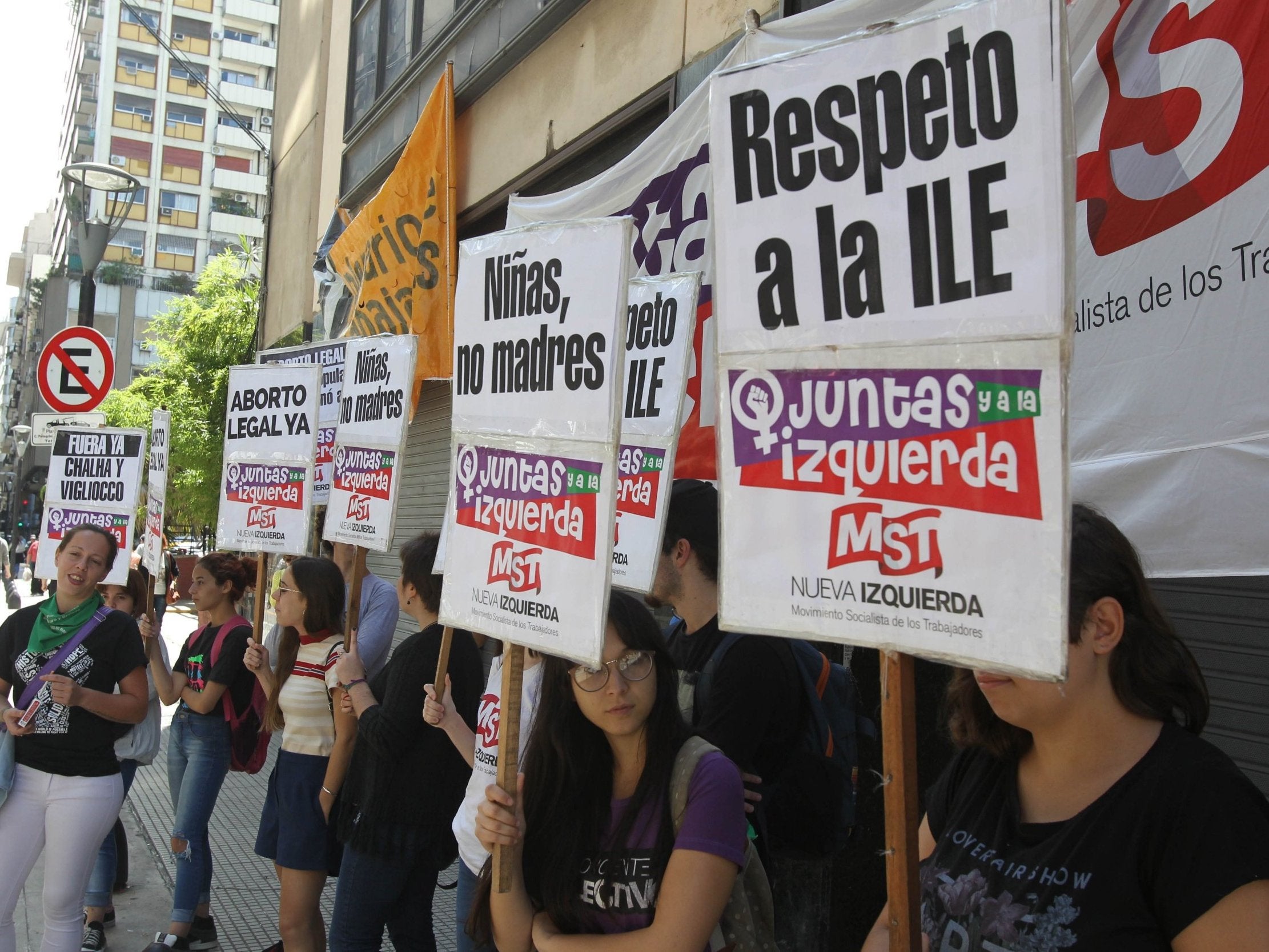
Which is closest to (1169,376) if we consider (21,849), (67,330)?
(21,849)

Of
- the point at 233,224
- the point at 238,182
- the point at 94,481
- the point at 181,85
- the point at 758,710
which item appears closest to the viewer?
the point at 758,710

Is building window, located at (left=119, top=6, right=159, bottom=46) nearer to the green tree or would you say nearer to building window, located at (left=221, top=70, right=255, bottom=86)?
building window, located at (left=221, top=70, right=255, bottom=86)

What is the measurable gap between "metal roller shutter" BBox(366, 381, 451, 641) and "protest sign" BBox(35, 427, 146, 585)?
3572mm

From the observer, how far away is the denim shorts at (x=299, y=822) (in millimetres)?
4547

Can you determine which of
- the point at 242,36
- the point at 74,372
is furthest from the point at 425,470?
the point at 242,36

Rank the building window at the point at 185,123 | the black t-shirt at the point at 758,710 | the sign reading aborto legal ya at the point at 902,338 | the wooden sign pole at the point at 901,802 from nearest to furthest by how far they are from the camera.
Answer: the sign reading aborto legal ya at the point at 902,338
the wooden sign pole at the point at 901,802
the black t-shirt at the point at 758,710
the building window at the point at 185,123

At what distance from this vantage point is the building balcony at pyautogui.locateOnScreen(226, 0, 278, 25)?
73938 millimetres

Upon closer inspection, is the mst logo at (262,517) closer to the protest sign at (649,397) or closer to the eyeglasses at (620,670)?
the protest sign at (649,397)

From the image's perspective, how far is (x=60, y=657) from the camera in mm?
4809

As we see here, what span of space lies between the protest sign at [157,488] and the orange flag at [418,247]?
241 centimetres

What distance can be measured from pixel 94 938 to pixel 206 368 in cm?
2089

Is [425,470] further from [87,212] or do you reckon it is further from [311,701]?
[311,701]

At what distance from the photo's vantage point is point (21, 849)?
184 inches

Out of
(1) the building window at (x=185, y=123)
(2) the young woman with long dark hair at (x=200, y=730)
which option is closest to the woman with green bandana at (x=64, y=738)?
(2) the young woman with long dark hair at (x=200, y=730)
